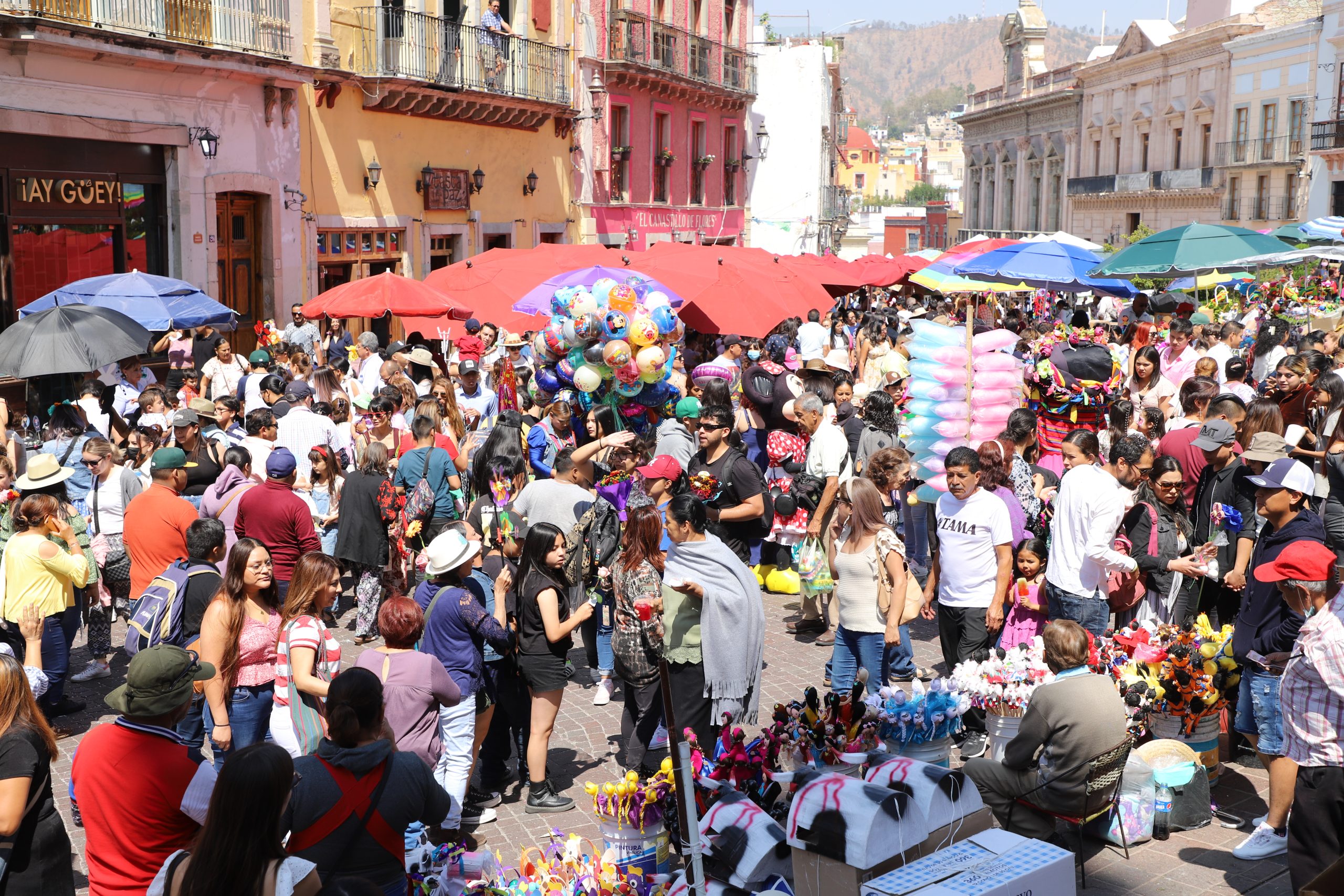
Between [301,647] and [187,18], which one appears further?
[187,18]

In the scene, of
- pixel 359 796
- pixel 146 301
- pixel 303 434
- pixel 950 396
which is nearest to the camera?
pixel 359 796

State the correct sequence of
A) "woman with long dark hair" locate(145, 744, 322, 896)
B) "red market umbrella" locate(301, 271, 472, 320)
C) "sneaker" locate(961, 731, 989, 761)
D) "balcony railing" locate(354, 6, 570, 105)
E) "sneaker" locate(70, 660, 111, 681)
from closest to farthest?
1. "woman with long dark hair" locate(145, 744, 322, 896)
2. "sneaker" locate(961, 731, 989, 761)
3. "sneaker" locate(70, 660, 111, 681)
4. "red market umbrella" locate(301, 271, 472, 320)
5. "balcony railing" locate(354, 6, 570, 105)

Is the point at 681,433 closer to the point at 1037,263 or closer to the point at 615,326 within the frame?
the point at 615,326

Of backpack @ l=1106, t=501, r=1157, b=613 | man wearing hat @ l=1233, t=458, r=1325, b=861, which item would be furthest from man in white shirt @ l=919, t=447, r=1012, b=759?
man wearing hat @ l=1233, t=458, r=1325, b=861

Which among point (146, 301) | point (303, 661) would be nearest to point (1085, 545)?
point (303, 661)

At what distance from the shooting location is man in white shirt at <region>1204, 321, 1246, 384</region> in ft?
36.6

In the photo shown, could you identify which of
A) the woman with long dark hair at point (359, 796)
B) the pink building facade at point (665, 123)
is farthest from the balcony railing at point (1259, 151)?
the woman with long dark hair at point (359, 796)

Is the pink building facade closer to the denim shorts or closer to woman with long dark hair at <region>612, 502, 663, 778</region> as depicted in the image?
woman with long dark hair at <region>612, 502, 663, 778</region>

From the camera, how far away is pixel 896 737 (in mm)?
5527

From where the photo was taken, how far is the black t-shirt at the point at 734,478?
7.91 metres

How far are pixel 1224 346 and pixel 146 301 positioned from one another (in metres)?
10.2

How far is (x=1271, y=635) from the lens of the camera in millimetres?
5629

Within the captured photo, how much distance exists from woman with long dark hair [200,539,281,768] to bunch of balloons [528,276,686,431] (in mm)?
2363

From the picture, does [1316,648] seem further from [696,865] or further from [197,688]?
[197,688]
